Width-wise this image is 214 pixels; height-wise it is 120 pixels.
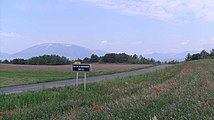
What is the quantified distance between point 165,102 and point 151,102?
0.94 ft

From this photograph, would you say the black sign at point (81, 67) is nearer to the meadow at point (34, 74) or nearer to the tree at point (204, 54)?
the meadow at point (34, 74)

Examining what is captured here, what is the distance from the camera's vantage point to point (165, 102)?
5324 mm

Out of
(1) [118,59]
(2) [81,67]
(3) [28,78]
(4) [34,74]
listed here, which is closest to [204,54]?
(1) [118,59]

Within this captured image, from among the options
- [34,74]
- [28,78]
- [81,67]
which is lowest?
[28,78]

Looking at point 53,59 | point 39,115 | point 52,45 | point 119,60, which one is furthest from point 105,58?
point 52,45

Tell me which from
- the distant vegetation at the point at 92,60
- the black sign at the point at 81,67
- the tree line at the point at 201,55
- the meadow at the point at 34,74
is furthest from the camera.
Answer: the tree line at the point at 201,55

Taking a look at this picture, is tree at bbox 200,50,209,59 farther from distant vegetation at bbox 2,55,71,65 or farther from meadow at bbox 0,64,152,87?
meadow at bbox 0,64,152,87

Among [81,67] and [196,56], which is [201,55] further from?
[81,67]

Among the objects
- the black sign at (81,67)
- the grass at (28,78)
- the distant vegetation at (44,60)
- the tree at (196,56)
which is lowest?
the grass at (28,78)

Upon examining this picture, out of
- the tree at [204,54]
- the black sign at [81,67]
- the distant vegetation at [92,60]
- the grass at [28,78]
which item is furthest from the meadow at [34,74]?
the tree at [204,54]

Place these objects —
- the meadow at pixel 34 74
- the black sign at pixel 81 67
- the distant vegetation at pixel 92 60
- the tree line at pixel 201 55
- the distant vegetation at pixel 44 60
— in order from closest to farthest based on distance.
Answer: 1. the black sign at pixel 81 67
2. the meadow at pixel 34 74
3. the distant vegetation at pixel 44 60
4. the distant vegetation at pixel 92 60
5. the tree line at pixel 201 55

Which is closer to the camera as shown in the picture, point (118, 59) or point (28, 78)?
point (28, 78)

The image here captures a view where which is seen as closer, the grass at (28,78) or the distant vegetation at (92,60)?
the grass at (28,78)

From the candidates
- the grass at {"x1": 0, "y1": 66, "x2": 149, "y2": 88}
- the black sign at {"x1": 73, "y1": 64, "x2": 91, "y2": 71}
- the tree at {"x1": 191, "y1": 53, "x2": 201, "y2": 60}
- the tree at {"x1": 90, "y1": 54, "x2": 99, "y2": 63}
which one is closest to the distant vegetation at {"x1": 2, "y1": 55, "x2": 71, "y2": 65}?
the tree at {"x1": 90, "y1": 54, "x2": 99, "y2": 63}
